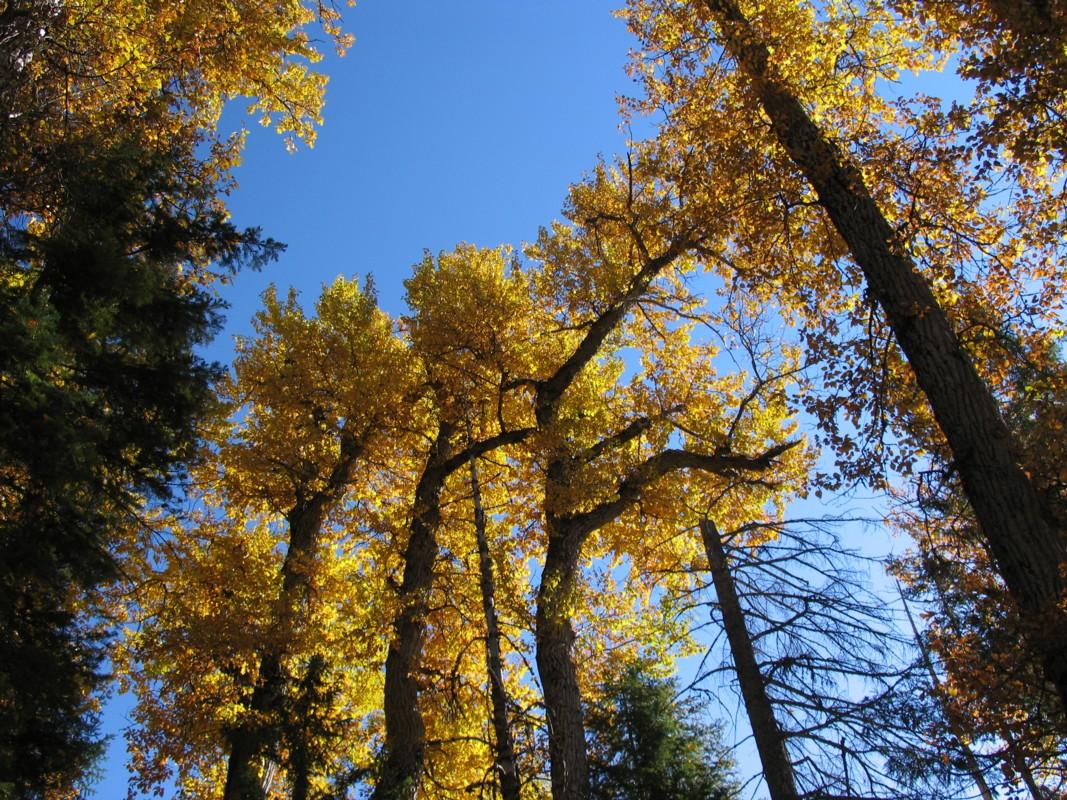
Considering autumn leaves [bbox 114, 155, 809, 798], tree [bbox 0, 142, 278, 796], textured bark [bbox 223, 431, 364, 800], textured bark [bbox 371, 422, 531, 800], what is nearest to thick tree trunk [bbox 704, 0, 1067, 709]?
autumn leaves [bbox 114, 155, 809, 798]

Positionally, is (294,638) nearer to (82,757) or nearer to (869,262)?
(82,757)

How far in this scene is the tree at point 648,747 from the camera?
382 inches

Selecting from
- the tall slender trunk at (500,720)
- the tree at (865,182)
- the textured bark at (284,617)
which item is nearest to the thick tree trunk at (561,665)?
the tall slender trunk at (500,720)

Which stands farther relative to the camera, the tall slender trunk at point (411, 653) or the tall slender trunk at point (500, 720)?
the tall slender trunk at point (411, 653)

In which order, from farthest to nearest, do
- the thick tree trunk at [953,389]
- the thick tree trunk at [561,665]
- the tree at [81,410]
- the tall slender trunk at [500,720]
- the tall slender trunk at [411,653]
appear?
1. the tall slender trunk at [411,653]
2. the thick tree trunk at [561,665]
3. the tall slender trunk at [500,720]
4. the tree at [81,410]
5. the thick tree trunk at [953,389]

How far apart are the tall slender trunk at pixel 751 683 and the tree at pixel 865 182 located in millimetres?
3520

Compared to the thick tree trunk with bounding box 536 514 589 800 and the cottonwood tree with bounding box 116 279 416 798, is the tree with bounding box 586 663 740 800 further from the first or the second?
the cottonwood tree with bounding box 116 279 416 798

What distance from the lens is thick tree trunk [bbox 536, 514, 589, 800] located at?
7805 millimetres

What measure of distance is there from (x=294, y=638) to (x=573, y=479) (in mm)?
4301

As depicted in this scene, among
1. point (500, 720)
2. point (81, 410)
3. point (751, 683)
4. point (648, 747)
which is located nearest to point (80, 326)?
point (81, 410)

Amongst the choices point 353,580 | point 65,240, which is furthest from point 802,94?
point 353,580

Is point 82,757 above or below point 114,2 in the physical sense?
below

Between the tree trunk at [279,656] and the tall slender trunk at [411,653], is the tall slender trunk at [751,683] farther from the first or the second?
the tree trunk at [279,656]

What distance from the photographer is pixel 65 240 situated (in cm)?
595
